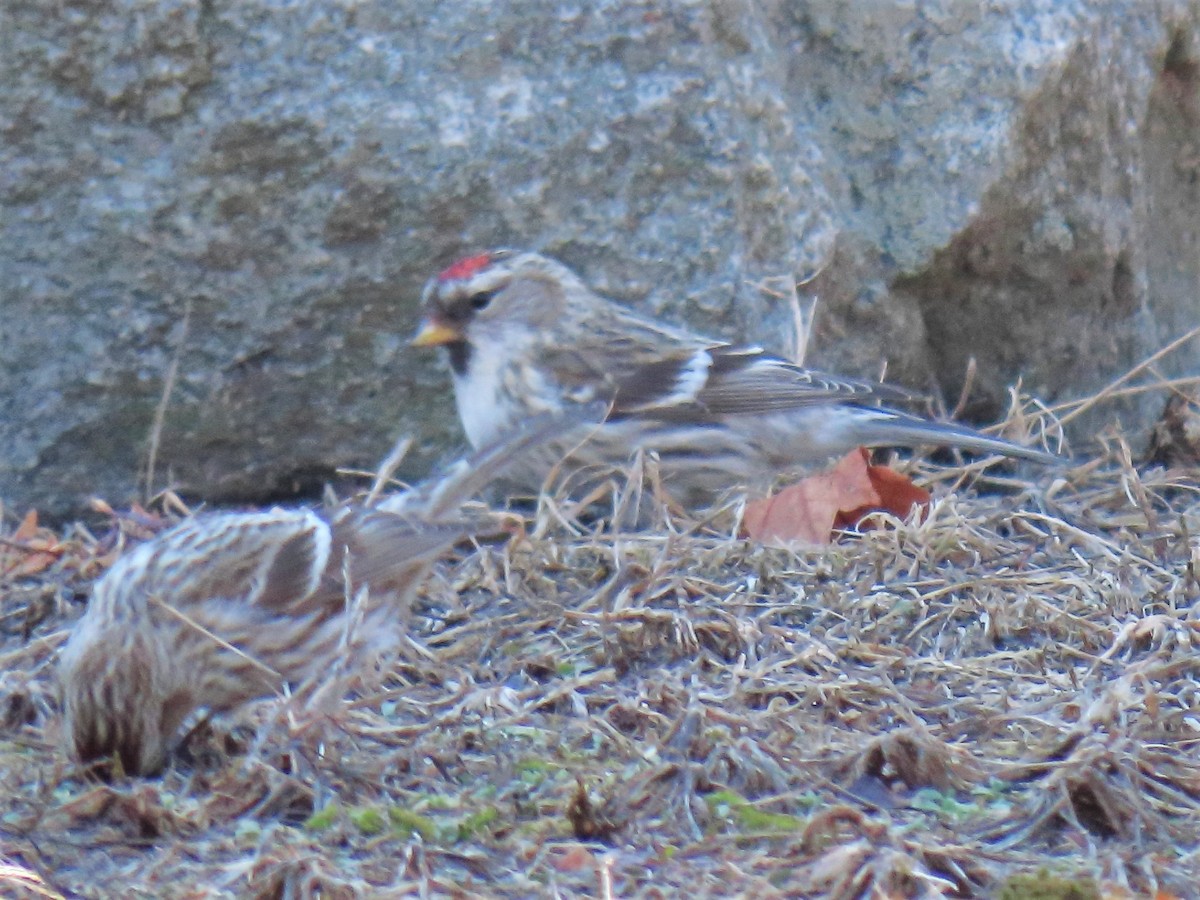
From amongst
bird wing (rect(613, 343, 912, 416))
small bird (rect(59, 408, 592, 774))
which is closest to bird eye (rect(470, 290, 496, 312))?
bird wing (rect(613, 343, 912, 416))

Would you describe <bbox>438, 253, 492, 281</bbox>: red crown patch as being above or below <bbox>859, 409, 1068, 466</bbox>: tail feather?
above

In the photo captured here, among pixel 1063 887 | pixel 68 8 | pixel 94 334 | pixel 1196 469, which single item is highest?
pixel 68 8

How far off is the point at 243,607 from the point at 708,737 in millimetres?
1050

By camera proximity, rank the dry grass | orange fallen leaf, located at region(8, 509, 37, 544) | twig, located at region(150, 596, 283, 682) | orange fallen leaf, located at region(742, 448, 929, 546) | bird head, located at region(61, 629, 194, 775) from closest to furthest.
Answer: the dry grass, bird head, located at region(61, 629, 194, 775), twig, located at region(150, 596, 283, 682), orange fallen leaf, located at region(742, 448, 929, 546), orange fallen leaf, located at region(8, 509, 37, 544)

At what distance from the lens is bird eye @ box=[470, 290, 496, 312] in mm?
4395

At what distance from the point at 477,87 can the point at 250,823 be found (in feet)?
7.33

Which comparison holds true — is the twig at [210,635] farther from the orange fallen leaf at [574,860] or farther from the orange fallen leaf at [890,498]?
the orange fallen leaf at [890,498]

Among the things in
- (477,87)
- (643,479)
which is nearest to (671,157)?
(477,87)

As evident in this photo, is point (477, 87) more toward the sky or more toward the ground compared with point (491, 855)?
more toward the sky

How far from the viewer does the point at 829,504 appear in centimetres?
391

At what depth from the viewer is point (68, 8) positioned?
405 cm

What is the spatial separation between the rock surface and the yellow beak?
0.34ft

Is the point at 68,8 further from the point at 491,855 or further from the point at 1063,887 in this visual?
the point at 1063,887

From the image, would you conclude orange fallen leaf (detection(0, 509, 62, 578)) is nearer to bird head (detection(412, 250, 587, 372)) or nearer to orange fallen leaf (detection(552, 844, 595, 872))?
bird head (detection(412, 250, 587, 372))
